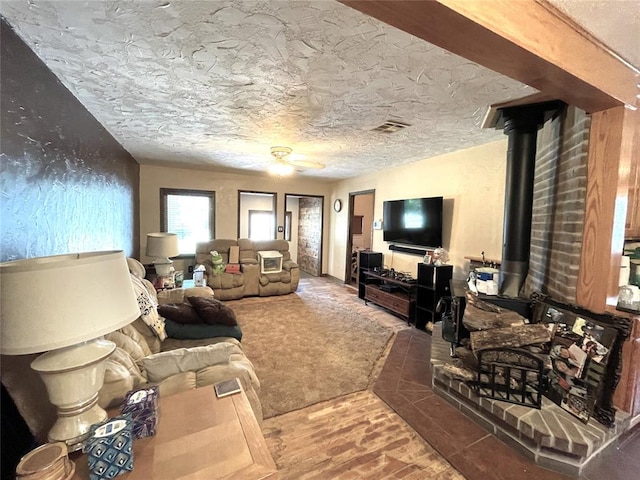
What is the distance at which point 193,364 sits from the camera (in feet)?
5.10

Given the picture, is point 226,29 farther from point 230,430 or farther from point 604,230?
point 604,230

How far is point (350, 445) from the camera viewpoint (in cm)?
170

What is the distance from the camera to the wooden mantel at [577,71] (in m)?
0.95

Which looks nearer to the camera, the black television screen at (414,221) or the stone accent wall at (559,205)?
the stone accent wall at (559,205)

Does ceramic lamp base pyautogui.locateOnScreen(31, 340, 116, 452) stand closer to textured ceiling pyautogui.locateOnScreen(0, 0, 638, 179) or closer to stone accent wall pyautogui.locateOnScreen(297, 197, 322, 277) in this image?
textured ceiling pyautogui.locateOnScreen(0, 0, 638, 179)

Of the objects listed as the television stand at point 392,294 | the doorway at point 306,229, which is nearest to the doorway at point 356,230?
the doorway at point 306,229

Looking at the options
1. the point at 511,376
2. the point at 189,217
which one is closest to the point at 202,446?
the point at 511,376

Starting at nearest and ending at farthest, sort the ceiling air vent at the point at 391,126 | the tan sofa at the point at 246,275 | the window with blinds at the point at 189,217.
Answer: the ceiling air vent at the point at 391,126 < the tan sofa at the point at 246,275 < the window with blinds at the point at 189,217

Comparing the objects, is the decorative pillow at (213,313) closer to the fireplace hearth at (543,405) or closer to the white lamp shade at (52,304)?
the white lamp shade at (52,304)

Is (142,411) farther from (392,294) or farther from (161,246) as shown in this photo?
(392,294)

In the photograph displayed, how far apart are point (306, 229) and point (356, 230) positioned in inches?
72.3

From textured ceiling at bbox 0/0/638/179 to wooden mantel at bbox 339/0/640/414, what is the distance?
0.33 meters

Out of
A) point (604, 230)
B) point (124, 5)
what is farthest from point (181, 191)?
point (604, 230)

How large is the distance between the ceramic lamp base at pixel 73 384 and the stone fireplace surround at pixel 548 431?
2232 millimetres
